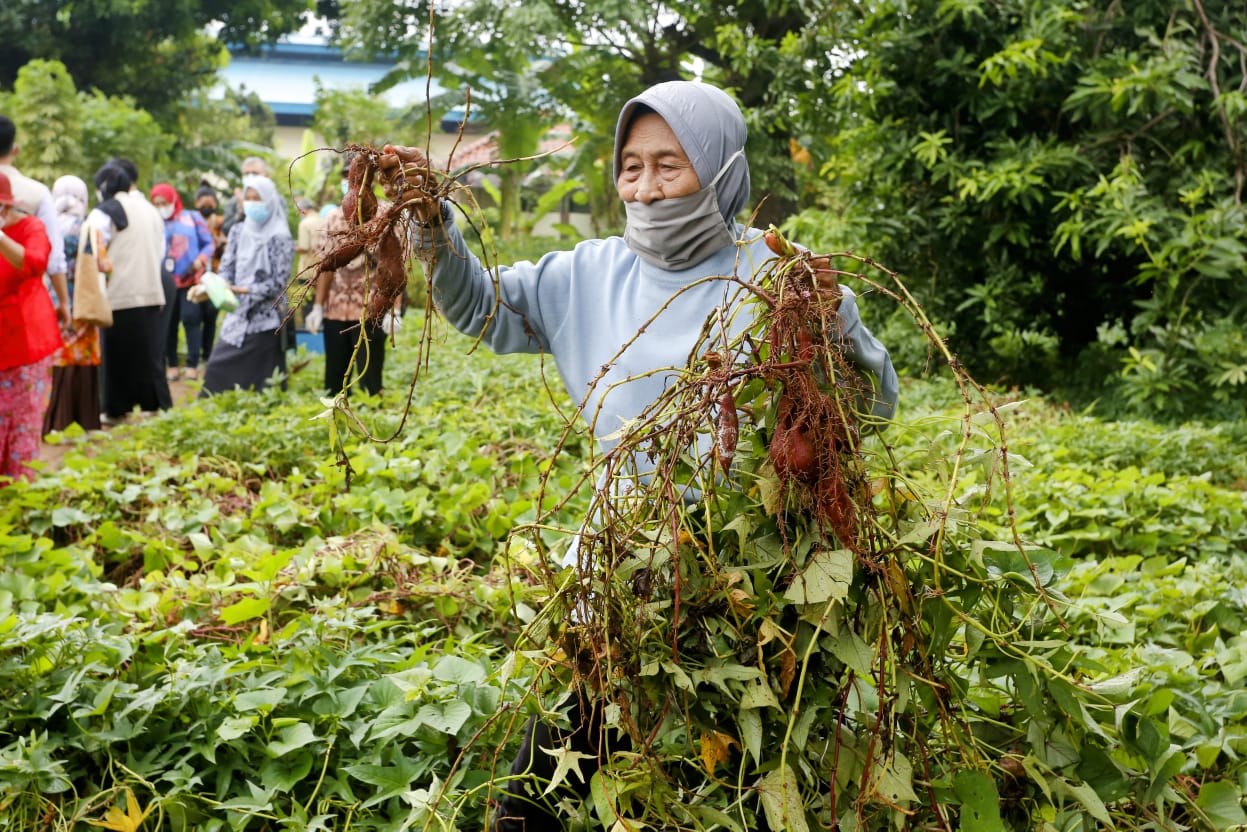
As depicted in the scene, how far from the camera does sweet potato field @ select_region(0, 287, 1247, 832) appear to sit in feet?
6.21

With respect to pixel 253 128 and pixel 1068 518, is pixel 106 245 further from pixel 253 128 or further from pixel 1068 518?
pixel 253 128

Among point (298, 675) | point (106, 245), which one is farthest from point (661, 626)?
point (106, 245)

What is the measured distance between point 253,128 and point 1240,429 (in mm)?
24266

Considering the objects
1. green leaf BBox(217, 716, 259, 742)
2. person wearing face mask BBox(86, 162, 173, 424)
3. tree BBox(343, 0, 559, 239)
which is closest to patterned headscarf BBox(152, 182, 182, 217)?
person wearing face mask BBox(86, 162, 173, 424)

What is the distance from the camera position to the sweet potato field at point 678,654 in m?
1.89

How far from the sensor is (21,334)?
17.7 feet

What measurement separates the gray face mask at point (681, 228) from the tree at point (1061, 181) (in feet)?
16.2

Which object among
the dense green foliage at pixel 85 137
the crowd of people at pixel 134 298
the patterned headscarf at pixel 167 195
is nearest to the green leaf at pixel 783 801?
the crowd of people at pixel 134 298

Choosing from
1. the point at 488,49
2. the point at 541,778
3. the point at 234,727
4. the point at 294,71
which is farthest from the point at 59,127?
the point at 294,71

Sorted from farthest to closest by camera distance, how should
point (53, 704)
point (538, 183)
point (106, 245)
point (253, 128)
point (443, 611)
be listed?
point (253, 128), point (538, 183), point (106, 245), point (443, 611), point (53, 704)

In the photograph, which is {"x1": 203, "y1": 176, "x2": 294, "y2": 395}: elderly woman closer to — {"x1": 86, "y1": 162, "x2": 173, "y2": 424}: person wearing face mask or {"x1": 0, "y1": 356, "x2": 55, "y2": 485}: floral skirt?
{"x1": 86, "y1": 162, "x2": 173, "y2": 424}: person wearing face mask

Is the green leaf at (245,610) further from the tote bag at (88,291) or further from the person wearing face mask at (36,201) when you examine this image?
the tote bag at (88,291)

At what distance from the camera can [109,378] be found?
809cm

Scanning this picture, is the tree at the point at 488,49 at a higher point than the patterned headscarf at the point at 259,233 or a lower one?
higher
